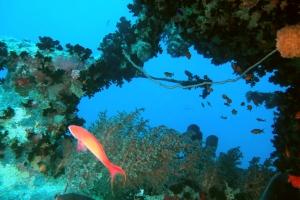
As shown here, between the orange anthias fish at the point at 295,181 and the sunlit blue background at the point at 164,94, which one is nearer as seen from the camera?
the orange anthias fish at the point at 295,181

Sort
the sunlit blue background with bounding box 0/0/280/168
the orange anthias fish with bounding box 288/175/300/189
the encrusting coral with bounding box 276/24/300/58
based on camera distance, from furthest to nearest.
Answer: the sunlit blue background with bounding box 0/0/280/168 → the orange anthias fish with bounding box 288/175/300/189 → the encrusting coral with bounding box 276/24/300/58

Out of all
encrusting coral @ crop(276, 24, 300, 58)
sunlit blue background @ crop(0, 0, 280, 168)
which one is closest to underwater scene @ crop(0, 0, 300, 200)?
encrusting coral @ crop(276, 24, 300, 58)

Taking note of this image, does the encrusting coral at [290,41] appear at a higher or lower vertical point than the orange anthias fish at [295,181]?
higher

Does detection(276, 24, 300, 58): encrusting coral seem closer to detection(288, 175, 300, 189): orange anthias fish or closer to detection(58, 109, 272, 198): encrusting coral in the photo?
detection(288, 175, 300, 189): orange anthias fish

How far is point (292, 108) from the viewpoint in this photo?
14.3 feet

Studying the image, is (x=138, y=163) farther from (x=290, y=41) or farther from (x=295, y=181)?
(x=290, y=41)

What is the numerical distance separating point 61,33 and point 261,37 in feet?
562

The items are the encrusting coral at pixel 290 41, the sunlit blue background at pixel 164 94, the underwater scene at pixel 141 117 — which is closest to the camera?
the encrusting coral at pixel 290 41

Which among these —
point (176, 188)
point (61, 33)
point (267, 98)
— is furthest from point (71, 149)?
point (61, 33)

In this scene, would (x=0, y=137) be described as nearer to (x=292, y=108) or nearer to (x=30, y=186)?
(x=30, y=186)

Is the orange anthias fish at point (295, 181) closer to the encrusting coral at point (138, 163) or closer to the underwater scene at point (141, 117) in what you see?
the underwater scene at point (141, 117)

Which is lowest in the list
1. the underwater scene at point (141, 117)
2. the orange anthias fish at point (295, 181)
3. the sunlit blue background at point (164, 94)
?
the orange anthias fish at point (295, 181)

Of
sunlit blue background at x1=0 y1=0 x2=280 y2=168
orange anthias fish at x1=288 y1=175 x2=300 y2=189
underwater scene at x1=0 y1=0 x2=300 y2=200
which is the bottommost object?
orange anthias fish at x1=288 y1=175 x2=300 y2=189

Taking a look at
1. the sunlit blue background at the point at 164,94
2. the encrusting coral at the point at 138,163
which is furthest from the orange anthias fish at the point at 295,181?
the sunlit blue background at the point at 164,94
